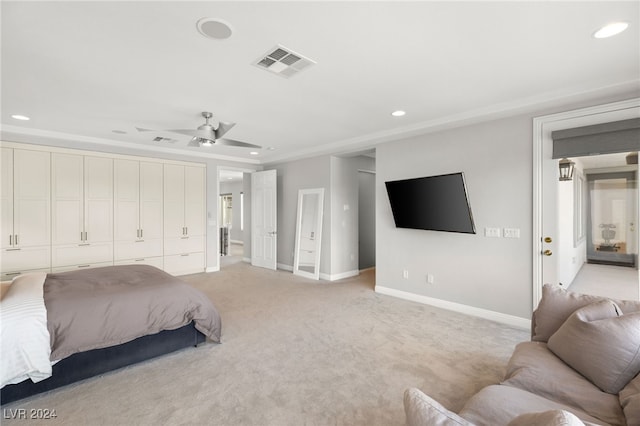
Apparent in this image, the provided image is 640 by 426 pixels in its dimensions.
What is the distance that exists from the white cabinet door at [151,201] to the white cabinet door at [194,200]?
0.50 metres

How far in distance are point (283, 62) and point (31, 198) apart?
4772mm

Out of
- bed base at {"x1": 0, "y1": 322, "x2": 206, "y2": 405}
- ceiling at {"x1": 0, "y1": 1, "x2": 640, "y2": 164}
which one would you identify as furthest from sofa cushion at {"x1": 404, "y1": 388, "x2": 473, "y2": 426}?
bed base at {"x1": 0, "y1": 322, "x2": 206, "y2": 405}

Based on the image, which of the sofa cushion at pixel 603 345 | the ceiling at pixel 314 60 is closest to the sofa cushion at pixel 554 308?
the sofa cushion at pixel 603 345

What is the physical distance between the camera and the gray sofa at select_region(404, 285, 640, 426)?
4.50 feet

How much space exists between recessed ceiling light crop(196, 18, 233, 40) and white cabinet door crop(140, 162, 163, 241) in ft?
14.5

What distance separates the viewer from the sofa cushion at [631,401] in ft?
4.02

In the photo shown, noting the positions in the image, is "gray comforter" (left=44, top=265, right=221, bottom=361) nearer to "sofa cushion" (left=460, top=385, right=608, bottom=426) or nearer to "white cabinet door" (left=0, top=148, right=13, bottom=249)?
"white cabinet door" (left=0, top=148, right=13, bottom=249)

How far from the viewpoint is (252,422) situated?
1.97 meters

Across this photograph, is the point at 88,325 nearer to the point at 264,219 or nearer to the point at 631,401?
the point at 631,401

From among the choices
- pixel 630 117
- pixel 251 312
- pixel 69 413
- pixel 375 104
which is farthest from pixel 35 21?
pixel 630 117

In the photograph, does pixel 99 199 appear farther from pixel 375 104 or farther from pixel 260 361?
pixel 375 104

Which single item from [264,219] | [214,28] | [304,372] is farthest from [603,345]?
[264,219]

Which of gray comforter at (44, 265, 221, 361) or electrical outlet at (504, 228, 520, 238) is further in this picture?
electrical outlet at (504, 228, 520, 238)

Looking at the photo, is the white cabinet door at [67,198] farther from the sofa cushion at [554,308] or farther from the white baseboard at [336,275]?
the sofa cushion at [554,308]
